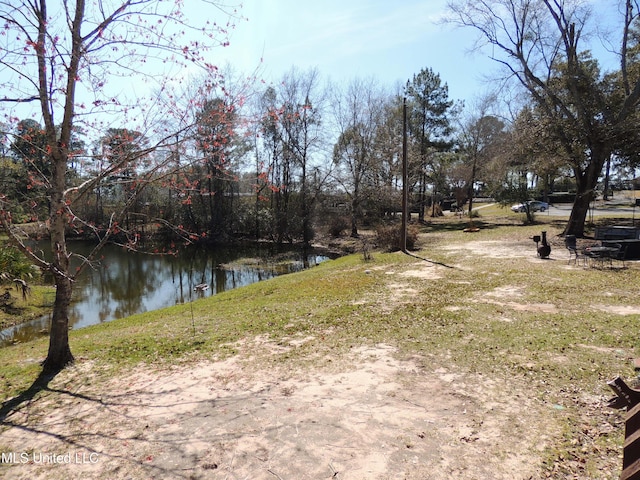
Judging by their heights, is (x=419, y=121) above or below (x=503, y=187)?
above

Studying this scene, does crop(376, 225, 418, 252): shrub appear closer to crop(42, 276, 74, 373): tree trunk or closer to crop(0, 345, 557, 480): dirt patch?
crop(0, 345, 557, 480): dirt patch

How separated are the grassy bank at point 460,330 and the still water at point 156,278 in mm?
3417

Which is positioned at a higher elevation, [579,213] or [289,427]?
[579,213]

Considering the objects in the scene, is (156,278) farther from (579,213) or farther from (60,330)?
(579,213)

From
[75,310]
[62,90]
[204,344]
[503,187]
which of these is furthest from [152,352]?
[503,187]

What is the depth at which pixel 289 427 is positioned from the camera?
393cm

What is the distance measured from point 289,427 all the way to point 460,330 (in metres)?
4.04

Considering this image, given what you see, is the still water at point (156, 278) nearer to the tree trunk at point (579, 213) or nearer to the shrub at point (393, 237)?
the shrub at point (393, 237)

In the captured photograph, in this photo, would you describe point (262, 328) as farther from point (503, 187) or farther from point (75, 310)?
point (503, 187)

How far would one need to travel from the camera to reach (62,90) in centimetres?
544

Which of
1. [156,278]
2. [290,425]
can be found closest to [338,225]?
[156,278]

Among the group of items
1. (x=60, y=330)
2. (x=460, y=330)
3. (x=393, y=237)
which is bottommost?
(x=460, y=330)

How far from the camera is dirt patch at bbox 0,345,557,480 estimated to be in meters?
3.31

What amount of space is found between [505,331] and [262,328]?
442 centimetres
